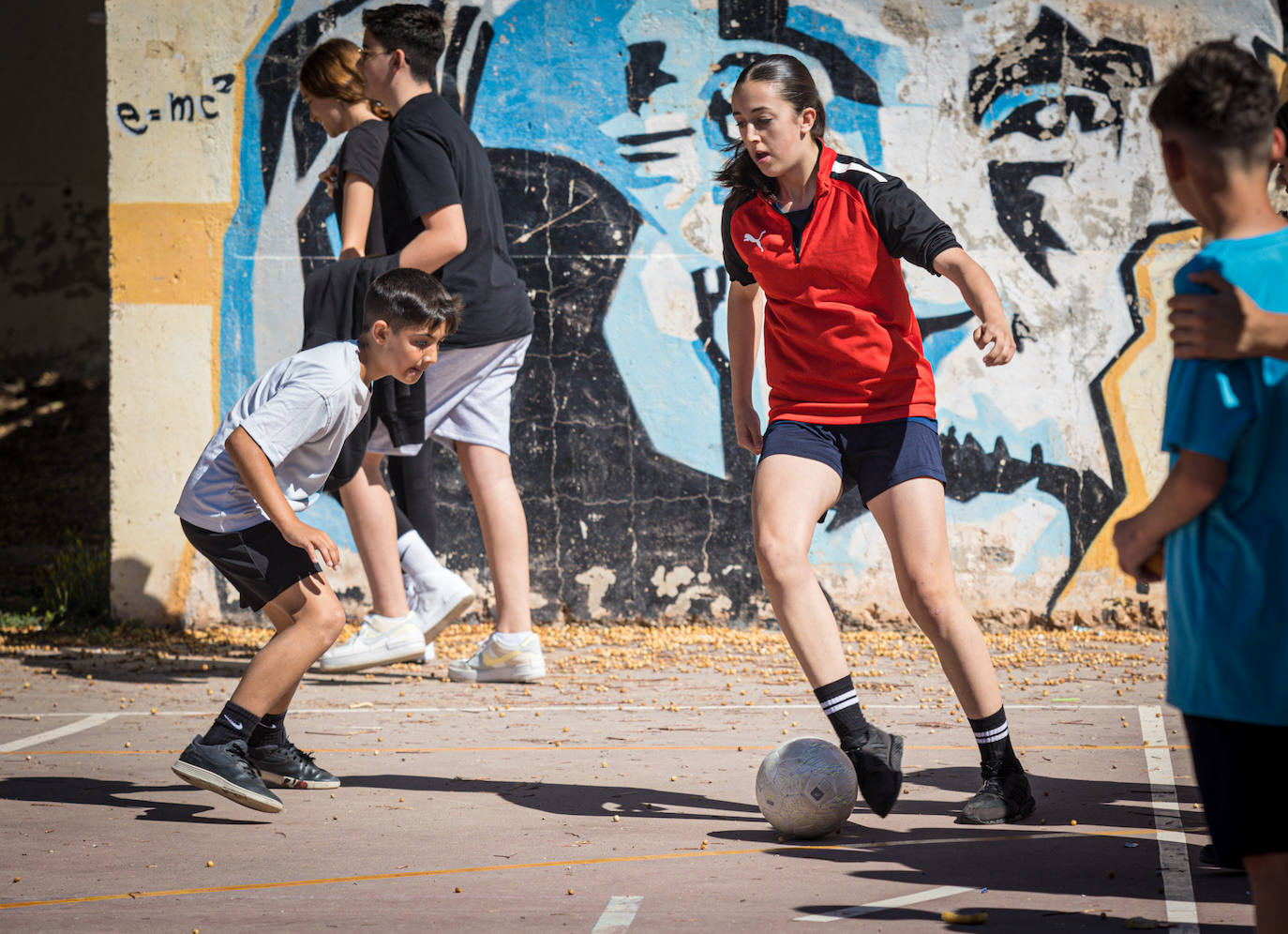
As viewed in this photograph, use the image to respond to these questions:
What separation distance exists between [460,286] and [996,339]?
2.95m

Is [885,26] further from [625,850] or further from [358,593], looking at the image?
[625,850]

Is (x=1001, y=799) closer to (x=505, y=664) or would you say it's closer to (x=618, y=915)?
(x=618, y=915)

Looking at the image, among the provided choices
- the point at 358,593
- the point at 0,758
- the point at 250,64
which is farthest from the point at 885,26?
the point at 0,758

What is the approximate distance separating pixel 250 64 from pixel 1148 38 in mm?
4811

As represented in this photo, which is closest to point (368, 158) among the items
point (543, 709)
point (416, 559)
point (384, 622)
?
point (416, 559)

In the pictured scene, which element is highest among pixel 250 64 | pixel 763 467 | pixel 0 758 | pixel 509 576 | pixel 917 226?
pixel 250 64

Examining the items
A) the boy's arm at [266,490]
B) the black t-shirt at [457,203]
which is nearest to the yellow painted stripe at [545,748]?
the boy's arm at [266,490]

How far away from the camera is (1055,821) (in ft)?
11.8

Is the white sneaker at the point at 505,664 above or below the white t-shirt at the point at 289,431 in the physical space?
below

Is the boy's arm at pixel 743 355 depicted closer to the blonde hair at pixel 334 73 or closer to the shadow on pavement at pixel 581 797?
the shadow on pavement at pixel 581 797

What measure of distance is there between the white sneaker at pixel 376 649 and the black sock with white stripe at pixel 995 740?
9.25 ft

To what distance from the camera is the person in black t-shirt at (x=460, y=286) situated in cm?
557

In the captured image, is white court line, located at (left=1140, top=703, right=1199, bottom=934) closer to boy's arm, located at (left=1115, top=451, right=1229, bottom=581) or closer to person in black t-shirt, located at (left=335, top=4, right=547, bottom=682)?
boy's arm, located at (left=1115, top=451, right=1229, bottom=581)

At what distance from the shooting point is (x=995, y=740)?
12.0 ft
